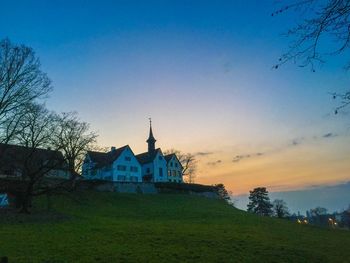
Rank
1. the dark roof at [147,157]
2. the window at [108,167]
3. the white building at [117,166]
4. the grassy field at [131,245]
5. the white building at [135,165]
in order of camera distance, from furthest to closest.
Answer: the dark roof at [147,157], the window at [108,167], the white building at [135,165], the white building at [117,166], the grassy field at [131,245]

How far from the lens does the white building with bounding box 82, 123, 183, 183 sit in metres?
81.6

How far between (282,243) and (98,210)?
81.1 ft

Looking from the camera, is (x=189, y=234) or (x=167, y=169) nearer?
(x=189, y=234)

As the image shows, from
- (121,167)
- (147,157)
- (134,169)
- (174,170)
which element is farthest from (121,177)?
(174,170)

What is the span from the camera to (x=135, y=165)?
85.7 m

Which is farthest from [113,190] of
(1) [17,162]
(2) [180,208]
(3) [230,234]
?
(3) [230,234]

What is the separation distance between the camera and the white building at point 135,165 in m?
81.6

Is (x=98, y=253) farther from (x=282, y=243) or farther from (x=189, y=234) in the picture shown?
(x=282, y=243)

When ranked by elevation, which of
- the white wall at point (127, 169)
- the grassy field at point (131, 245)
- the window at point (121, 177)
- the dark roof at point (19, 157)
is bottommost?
the grassy field at point (131, 245)

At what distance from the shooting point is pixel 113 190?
60594 millimetres

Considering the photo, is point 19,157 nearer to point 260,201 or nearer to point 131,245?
point 131,245

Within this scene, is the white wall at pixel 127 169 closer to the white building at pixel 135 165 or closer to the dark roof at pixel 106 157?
the white building at pixel 135 165

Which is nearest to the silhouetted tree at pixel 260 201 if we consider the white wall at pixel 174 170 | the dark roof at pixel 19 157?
the white wall at pixel 174 170

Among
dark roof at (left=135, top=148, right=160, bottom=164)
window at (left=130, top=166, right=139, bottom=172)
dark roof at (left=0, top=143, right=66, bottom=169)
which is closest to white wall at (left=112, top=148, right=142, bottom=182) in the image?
window at (left=130, top=166, right=139, bottom=172)
